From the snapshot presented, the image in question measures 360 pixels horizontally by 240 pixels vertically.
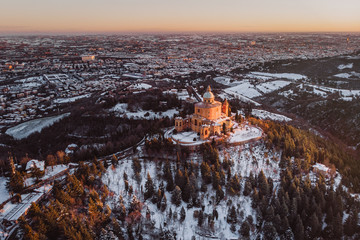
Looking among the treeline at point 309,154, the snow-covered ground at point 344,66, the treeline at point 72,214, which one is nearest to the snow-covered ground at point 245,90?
the snow-covered ground at point 344,66

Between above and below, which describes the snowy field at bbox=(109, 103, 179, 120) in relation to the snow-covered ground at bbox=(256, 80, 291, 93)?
above

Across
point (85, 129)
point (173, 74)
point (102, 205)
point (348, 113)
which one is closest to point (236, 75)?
point (173, 74)

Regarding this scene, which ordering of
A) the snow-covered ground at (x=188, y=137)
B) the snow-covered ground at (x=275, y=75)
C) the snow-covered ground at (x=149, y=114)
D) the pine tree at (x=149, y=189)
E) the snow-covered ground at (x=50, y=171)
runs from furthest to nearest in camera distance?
the snow-covered ground at (x=275, y=75)
the snow-covered ground at (x=149, y=114)
the snow-covered ground at (x=188, y=137)
the snow-covered ground at (x=50, y=171)
the pine tree at (x=149, y=189)

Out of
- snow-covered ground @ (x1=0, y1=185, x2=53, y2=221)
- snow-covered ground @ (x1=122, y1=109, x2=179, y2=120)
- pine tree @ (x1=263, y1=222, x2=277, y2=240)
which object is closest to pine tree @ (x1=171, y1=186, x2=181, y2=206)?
pine tree @ (x1=263, y1=222, x2=277, y2=240)

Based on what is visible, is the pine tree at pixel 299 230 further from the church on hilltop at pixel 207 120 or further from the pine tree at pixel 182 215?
the church on hilltop at pixel 207 120

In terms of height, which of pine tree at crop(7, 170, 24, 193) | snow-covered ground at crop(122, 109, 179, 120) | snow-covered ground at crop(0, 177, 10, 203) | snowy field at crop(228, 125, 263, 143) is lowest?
snow-covered ground at crop(122, 109, 179, 120)

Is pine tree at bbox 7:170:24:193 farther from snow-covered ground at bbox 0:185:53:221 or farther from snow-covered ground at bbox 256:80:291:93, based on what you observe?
snow-covered ground at bbox 256:80:291:93

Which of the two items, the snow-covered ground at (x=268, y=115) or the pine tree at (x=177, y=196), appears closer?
the pine tree at (x=177, y=196)

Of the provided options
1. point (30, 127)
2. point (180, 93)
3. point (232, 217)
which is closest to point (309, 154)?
point (232, 217)

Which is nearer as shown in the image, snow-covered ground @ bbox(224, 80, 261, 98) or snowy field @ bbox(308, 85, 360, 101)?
snowy field @ bbox(308, 85, 360, 101)
